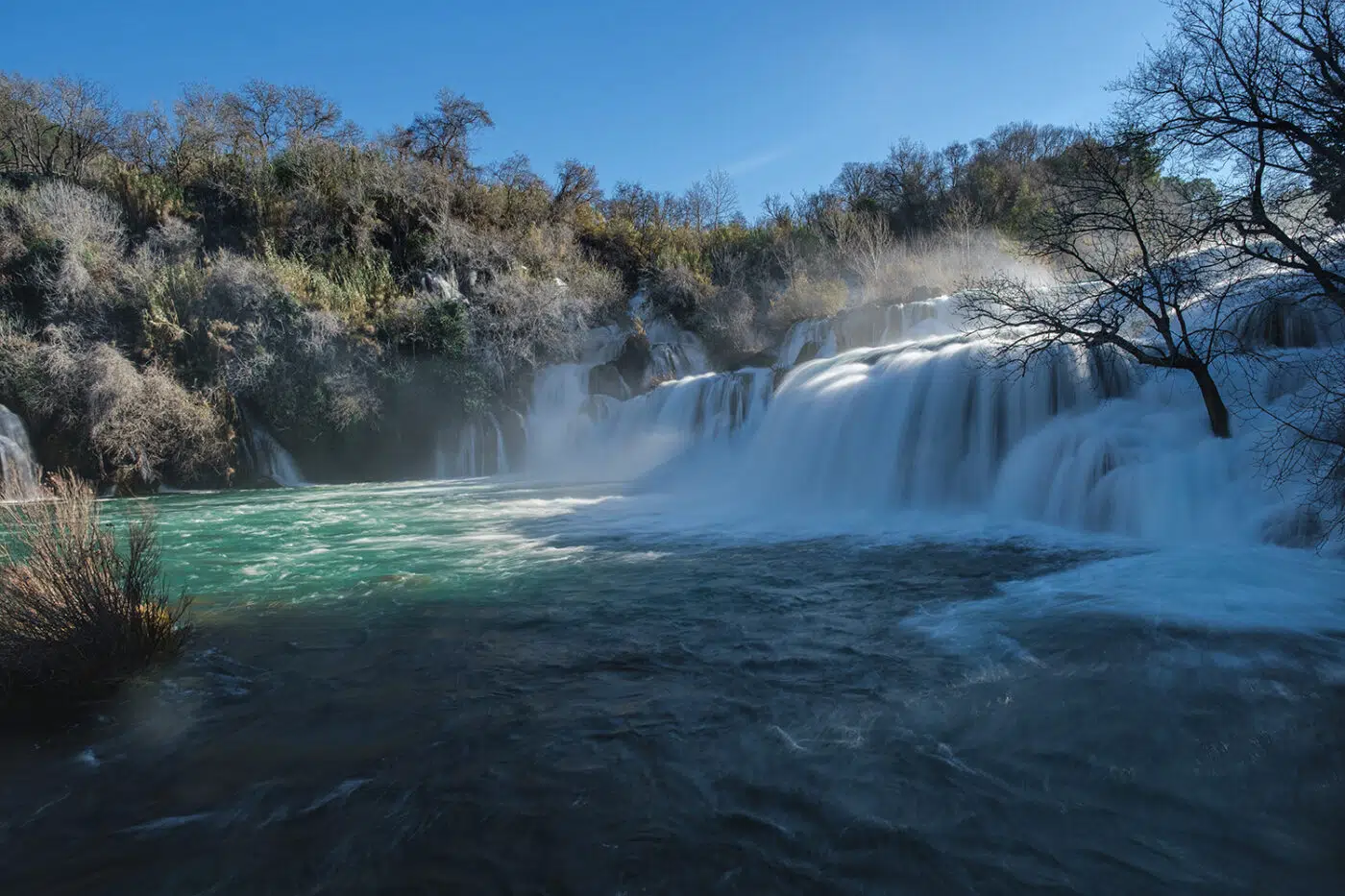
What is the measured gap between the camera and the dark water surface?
8.63 ft

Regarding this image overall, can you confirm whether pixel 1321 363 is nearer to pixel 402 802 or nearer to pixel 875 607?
pixel 875 607

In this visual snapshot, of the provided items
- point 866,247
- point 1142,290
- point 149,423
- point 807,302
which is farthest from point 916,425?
point 866,247

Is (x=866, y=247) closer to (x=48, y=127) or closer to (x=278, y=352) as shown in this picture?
(x=278, y=352)

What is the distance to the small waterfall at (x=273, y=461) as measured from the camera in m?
18.3

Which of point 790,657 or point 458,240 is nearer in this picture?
point 790,657

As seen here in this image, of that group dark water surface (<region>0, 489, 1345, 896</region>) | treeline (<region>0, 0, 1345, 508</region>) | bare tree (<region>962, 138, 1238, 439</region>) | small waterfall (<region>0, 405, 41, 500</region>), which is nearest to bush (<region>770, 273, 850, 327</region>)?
treeline (<region>0, 0, 1345, 508</region>)

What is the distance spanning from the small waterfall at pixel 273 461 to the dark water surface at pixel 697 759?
14.0 meters

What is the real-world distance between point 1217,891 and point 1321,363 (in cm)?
886

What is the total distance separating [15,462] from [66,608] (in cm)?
1577

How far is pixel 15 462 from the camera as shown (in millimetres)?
15242

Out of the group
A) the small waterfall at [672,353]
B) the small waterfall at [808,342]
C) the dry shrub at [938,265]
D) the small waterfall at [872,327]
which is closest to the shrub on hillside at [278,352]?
the small waterfall at [672,353]

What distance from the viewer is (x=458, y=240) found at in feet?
77.7

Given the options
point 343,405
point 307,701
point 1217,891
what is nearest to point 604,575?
point 307,701

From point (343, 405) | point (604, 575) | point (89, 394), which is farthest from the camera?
point (343, 405)
